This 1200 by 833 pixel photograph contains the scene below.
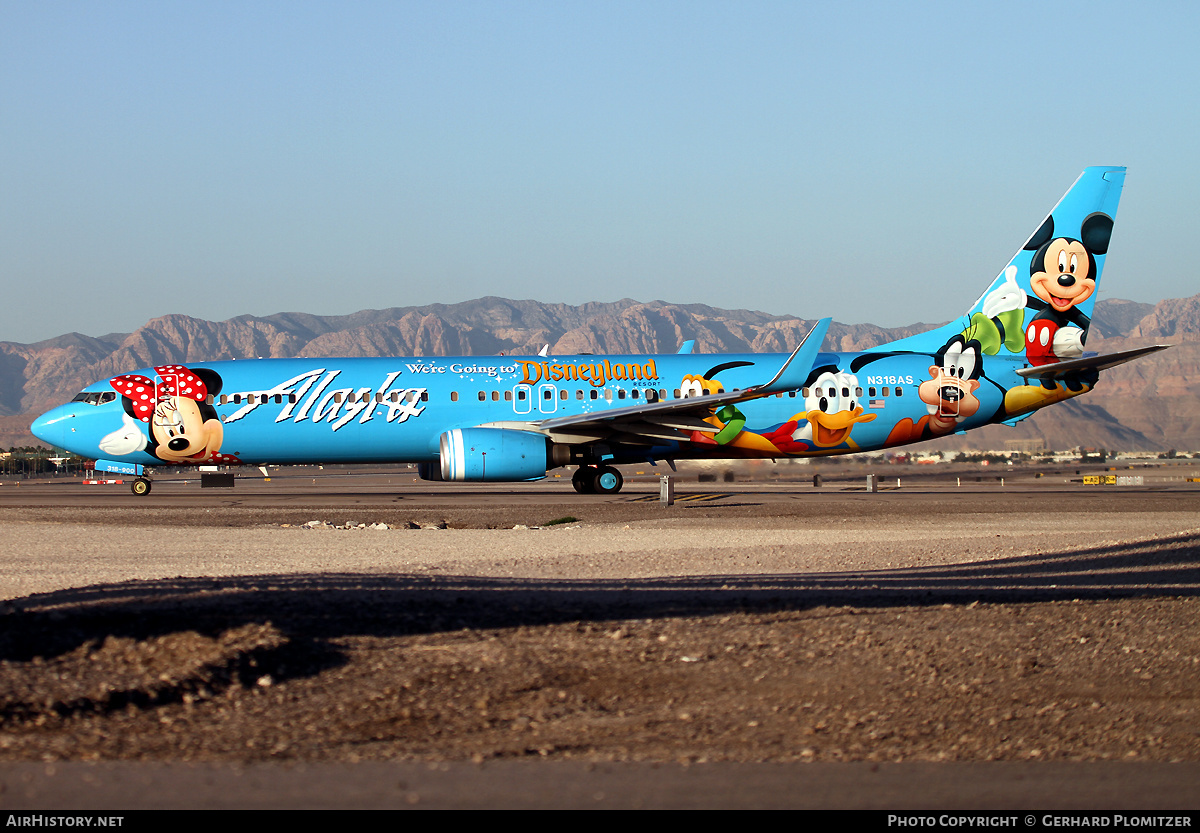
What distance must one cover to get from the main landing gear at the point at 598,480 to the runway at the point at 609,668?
1487 cm

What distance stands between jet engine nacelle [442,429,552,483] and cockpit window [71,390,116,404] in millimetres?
9130

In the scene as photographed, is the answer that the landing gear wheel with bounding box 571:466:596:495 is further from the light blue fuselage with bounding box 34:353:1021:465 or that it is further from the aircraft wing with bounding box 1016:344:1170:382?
the aircraft wing with bounding box 1016:344:1170:382

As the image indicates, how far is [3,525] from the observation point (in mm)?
18875

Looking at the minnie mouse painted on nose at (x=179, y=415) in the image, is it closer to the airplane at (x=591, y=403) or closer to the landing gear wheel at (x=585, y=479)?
the airplane at (x=591, y=403)

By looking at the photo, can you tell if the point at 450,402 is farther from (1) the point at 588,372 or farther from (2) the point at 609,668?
(2) the point at 609,668

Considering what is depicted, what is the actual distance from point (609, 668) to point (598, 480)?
2184cm

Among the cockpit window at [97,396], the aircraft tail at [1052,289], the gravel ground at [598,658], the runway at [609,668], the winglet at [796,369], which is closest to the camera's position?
the runway at [609,668]

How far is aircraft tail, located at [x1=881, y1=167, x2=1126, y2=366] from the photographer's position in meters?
30.0

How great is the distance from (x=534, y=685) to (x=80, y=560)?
28.4ft

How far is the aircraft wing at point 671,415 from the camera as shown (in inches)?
1043

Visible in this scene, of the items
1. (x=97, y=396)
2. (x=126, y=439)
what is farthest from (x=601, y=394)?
(x=97, y=396)

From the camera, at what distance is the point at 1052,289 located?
99.9 feet

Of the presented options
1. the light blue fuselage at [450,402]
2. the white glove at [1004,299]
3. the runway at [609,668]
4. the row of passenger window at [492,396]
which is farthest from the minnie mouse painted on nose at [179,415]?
the white glove at [1004,299]
